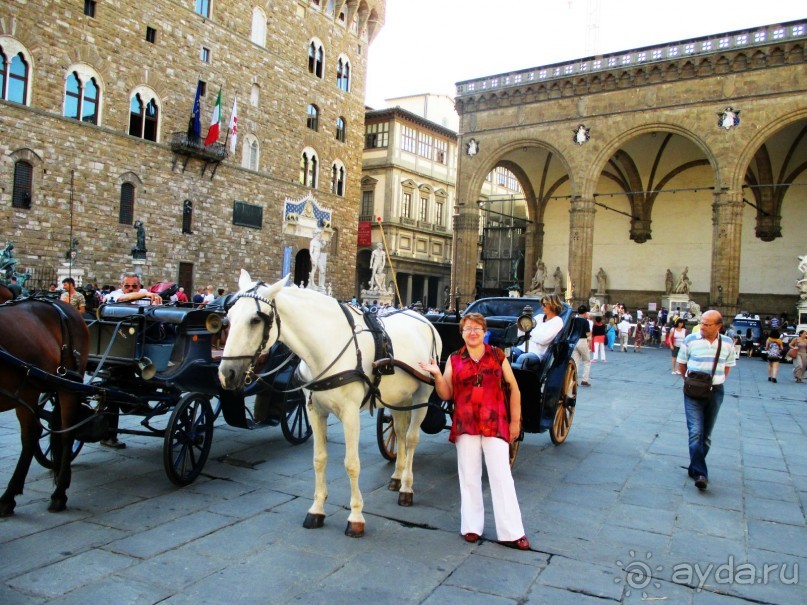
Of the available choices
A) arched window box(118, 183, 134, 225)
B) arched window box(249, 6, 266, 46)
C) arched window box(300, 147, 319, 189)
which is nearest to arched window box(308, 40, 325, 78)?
arched window box(249, 6, 266, 46)

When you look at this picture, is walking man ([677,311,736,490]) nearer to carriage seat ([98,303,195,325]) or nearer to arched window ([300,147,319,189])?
carriage seat ([98,303,195,325])

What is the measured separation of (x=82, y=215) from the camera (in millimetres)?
20969

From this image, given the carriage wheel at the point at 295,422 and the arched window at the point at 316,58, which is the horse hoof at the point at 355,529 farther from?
the arched window at the point at 316,58

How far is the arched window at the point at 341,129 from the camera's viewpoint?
32125mm

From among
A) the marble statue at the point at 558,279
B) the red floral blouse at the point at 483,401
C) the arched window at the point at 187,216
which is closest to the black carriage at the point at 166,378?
the red floral blouse at the point at 483,401

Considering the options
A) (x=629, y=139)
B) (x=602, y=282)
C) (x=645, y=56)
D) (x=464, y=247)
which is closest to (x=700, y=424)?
(x=629, y=139)

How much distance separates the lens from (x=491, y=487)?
3742 millimetres

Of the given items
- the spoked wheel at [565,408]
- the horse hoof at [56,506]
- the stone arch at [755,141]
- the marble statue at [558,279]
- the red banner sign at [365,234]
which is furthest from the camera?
the red banner sign at [365,234]

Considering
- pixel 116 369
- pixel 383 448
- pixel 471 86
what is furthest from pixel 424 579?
pixel 471 86

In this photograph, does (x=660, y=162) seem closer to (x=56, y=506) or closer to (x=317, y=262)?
(x=317, y=262)

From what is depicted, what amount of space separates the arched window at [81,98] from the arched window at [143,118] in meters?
1.40

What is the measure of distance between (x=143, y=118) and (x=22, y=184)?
17.2 ft

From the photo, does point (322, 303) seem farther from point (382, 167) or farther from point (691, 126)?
point (382, 167)

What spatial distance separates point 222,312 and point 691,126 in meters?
23.8
